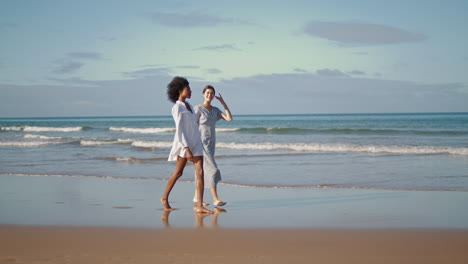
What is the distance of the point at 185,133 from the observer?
5.82 m

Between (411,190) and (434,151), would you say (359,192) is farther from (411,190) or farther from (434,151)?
(434,151)

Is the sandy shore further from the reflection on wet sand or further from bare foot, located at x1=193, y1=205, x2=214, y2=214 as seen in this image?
bare foot, located at x1=193, y1=205, x2=214, y2=214

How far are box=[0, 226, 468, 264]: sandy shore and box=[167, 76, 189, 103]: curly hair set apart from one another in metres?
1.93

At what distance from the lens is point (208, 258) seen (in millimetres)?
3902

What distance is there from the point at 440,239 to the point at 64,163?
11.3 meters

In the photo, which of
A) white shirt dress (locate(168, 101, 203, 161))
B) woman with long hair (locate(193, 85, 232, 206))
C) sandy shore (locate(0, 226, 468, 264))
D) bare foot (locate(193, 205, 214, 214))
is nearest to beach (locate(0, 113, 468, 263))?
sandy shore (locate(0, 226, 468, 264))

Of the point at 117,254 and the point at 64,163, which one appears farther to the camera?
the point at 64,163

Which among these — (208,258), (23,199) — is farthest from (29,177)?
(208,258)

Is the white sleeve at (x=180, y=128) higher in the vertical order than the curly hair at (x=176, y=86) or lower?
lower

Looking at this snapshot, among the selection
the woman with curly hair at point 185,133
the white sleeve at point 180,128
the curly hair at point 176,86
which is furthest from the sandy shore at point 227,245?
the curly hair at point 176,86

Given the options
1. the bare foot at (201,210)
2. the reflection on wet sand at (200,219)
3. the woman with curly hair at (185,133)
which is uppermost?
the woman with curly hair at (185,133)

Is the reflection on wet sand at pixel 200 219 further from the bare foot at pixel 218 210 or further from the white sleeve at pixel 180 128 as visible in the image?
the white sleeve at pixel 180 128

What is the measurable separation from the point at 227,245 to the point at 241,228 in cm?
68

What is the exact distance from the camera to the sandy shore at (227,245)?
3881mm
